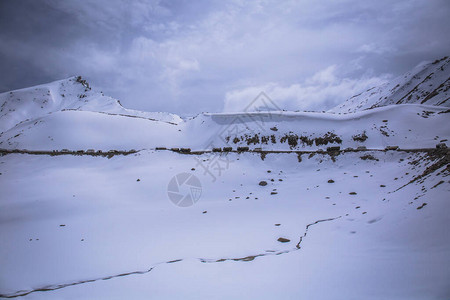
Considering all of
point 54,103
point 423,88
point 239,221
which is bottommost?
point 239,221

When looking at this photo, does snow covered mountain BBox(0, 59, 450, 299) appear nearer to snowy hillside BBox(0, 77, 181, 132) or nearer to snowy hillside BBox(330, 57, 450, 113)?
snowy hillside BBox(330, 57, 450, 113)

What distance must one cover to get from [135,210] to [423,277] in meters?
11.2

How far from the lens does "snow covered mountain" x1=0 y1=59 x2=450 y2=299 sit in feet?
15.8

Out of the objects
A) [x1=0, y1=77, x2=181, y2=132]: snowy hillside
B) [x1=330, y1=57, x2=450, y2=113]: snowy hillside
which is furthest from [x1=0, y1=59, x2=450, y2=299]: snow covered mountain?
[x1=0, y1=77, x2=181, y2=132]: snowy hillside

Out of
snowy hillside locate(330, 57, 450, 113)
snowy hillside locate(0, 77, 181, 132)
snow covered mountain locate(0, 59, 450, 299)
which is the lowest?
snow covered mountain locate(0, 59, 450, 299)

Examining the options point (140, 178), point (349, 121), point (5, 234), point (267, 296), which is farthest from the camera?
point (349, 121)

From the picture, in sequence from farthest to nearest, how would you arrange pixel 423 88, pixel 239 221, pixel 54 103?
1. pixel 54 103
2. pixel 423 88
3. pixel 239 221

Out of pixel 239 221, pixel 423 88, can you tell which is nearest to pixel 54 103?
pixel 239 221

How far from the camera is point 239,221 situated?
9773 millimetres

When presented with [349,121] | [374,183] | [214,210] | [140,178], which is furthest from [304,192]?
[349,121]

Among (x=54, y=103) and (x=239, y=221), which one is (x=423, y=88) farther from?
(x=54, y=103)

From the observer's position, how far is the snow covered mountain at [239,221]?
4805 millimetres

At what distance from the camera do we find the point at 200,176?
15070 mm

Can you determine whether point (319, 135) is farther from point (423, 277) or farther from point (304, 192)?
point (423, 277)
